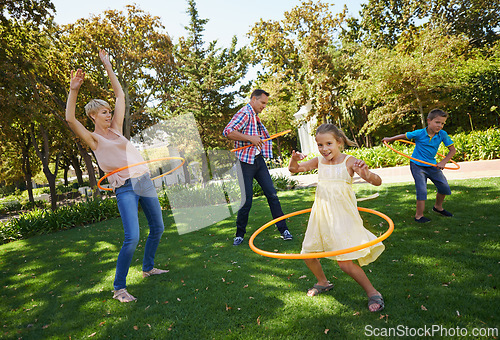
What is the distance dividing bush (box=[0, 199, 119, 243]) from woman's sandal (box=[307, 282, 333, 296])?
8.15m

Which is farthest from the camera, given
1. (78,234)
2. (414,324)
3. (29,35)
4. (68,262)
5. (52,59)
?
(52,59)

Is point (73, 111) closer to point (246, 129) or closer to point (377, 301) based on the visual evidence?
point (246, 129)

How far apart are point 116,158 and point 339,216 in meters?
2.30

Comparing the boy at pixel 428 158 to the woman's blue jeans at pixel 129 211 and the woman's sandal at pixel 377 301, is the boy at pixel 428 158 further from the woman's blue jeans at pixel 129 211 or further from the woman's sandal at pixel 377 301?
the woman's blue jeans at pixel 129 211

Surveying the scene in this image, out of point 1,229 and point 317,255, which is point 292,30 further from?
point 317,255

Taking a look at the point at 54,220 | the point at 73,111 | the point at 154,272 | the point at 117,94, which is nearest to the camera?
the point at 73,111

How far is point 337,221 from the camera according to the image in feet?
8.30

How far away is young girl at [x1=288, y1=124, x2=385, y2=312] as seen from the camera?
8.06 feet

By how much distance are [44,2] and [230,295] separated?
10921 millimetres

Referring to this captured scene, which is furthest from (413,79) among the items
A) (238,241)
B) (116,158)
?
(116,158)

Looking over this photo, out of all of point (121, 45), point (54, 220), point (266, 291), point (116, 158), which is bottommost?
point (266, 291)

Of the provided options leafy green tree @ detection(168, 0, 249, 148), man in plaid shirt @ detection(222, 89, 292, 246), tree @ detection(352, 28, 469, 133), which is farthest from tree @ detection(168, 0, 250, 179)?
man in plaid shirt @ detection(222, 89, 292, 246)

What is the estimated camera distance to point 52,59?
13.6 metres

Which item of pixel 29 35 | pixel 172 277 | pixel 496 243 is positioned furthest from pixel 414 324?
pixel 29 35
